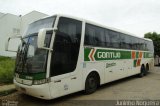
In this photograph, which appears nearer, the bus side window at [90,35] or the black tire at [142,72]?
the bus side window at [90,35]

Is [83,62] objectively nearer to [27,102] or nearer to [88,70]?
[88,70]

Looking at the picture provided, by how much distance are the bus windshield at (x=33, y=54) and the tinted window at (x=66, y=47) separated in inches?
13.7

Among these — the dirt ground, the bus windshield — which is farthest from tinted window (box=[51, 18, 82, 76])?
the dirt ground

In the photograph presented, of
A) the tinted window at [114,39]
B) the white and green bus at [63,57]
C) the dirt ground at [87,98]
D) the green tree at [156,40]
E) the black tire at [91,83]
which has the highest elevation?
the green tree at [156,40]

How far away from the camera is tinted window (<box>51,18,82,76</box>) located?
6828 millimetres

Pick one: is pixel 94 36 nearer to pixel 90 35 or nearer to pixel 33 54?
pixel 90 35

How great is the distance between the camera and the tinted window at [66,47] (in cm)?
683

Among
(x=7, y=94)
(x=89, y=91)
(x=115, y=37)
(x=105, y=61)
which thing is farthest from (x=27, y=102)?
(x=115, y=37)

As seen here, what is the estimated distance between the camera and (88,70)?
841 cm

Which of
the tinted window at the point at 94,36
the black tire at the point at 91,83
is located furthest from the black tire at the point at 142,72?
the black tire at the point at 91,83

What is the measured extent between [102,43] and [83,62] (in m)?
1.90

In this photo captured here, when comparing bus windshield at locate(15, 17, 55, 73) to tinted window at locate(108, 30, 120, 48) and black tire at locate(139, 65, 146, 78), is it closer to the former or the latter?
tinted window at locate(108, 30, 120, 48)

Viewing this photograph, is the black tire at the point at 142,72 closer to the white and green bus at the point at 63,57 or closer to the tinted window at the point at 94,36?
the white and green bus at the point at 63,57

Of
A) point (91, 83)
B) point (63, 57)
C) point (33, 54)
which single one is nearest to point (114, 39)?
point (91, 83)
